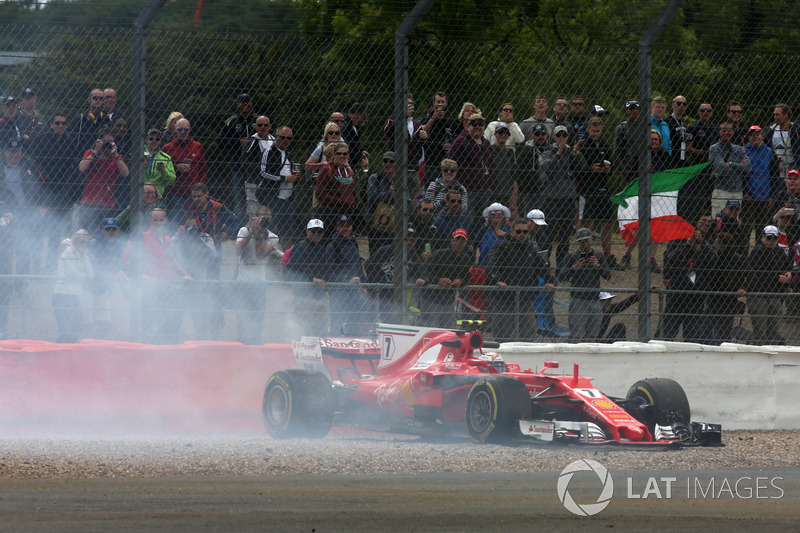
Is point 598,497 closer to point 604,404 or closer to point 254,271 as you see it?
point 604,404

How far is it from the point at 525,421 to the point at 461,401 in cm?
68

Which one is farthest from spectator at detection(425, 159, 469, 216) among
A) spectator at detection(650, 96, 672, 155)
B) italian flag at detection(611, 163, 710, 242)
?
spectator at detection(650, 96, 672, 155)

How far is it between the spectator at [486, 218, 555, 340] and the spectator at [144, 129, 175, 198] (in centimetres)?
296

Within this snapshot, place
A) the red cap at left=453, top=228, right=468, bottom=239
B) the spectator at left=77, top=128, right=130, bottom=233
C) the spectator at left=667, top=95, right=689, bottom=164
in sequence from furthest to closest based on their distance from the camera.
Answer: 1. the spectator at left=667, top=95, right=689, bottom=164
2. the red cap at left=453, top=228, right=468, bottom=239
3. the spectator at left=77, top=128, right=130, bottom=233

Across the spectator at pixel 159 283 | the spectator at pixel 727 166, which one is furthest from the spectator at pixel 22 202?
the spectator at pixel 727 166

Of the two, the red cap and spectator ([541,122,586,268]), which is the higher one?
spectator ([541,122,586,268])

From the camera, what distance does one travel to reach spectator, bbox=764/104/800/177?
10961 mm

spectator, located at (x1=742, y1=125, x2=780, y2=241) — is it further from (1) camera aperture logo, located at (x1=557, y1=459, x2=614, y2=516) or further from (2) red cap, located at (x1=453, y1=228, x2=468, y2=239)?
(1) camera aperture logo, located at (x1=557, y1=459, x2=614, y2=516)

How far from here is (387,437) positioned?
29.2 ft

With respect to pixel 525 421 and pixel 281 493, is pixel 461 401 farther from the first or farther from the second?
pixel 281 493

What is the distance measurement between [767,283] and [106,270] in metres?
6.30

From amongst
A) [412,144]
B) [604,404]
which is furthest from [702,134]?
[604,404]

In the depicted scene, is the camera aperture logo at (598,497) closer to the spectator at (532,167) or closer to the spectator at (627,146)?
the spectator at (532,167)

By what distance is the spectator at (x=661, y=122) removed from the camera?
33.9 ft
